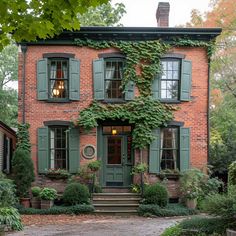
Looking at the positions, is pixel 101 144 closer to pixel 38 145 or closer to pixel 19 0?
pixel 38 145

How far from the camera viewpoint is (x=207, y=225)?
388 inches

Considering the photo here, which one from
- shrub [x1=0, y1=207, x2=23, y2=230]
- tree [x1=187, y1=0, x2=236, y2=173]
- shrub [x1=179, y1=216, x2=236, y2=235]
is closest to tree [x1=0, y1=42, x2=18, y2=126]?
tree [x1=187, y1=0, x2=236, y2=173]

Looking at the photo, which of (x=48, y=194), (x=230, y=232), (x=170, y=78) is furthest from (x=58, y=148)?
(x=230, y=232)

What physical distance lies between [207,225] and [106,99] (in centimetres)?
899

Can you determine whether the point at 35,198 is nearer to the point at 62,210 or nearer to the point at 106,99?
the point at 62,210

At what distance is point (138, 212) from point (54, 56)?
720 cm

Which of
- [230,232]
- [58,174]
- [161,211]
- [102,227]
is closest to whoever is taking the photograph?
[230,232]

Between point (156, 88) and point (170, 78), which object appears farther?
point (170, 78)

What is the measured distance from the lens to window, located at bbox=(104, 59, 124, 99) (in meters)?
18.0

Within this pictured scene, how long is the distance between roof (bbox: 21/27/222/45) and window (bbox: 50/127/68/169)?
3.72 m

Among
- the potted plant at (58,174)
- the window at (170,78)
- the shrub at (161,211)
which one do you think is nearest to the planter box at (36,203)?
the potted plant at (58,174)

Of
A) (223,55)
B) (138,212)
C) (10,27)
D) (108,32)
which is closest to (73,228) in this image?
(138,212)

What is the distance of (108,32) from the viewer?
17.6 metres

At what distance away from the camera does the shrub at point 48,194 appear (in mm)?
16062
